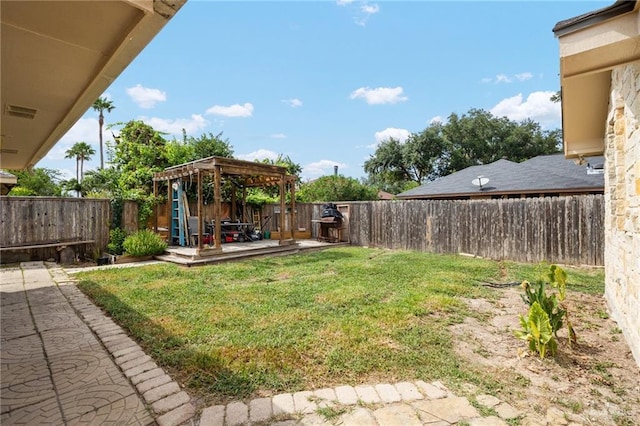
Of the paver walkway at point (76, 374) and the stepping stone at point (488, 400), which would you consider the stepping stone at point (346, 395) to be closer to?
the stepping stone at point (488, 400)

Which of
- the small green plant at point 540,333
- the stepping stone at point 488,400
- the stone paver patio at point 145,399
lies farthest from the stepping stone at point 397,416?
the small green plant at point 540,333

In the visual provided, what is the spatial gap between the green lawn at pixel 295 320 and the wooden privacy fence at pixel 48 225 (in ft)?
8.34

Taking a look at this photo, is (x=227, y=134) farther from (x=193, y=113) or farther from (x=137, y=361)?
(x=137, y=361)

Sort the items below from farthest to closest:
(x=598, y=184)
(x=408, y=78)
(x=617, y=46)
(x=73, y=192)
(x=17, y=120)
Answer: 1. (x=408, y=78)
2. (x=73, y=192)
3. (x=598, y=184)
4. (x=17, y=120)
5. (x=617, y=46)

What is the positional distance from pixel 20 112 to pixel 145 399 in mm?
2935

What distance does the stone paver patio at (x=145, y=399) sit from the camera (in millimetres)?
1830

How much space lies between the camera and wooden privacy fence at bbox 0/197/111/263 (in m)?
6.98

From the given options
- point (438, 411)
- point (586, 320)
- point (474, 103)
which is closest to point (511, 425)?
point (438, 411)

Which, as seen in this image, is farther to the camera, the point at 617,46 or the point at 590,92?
the point at 590,92

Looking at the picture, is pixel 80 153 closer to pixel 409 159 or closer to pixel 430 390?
pixel 409 159

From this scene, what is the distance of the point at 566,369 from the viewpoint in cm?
248

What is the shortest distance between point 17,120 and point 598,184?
14.0m

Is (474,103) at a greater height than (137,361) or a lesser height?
greater

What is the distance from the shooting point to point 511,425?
5.89ft
